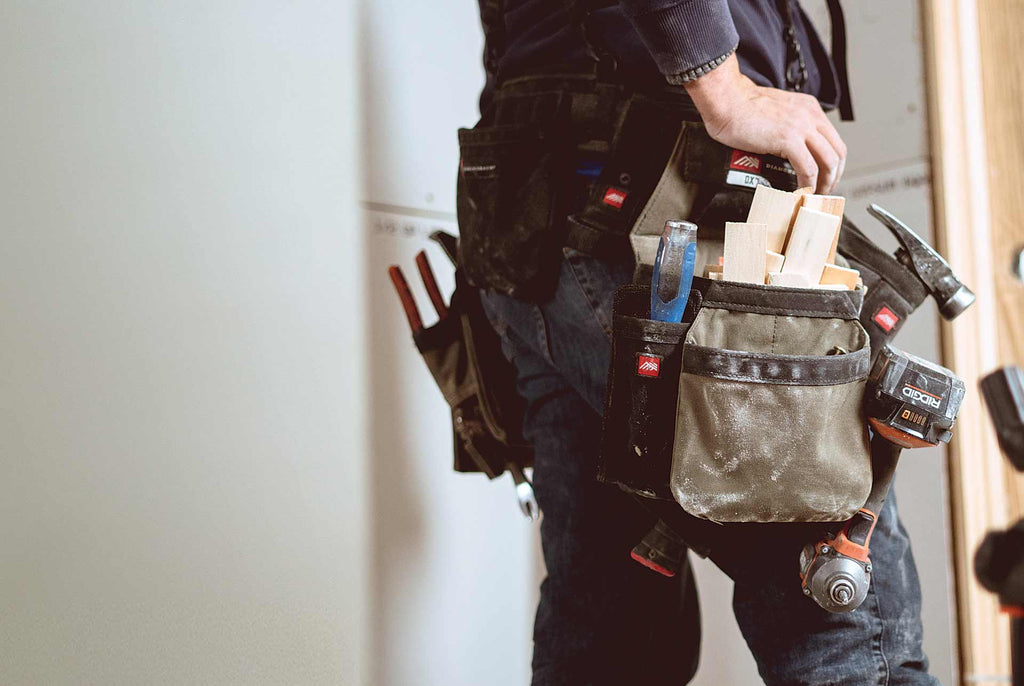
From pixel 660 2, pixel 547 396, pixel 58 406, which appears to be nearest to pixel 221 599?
pixel 58 406

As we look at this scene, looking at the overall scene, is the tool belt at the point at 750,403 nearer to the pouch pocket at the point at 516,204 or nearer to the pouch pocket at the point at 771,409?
the pouch pocket at the point at 771,409

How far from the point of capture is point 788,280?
0.64 meters

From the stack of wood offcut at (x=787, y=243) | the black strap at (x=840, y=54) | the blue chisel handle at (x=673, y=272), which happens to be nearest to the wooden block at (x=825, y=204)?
the stack of wood offcut at (x=787, y=243)

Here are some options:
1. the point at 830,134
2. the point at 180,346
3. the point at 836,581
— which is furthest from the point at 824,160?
the point at 180,346

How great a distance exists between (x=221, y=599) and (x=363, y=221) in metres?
0.58

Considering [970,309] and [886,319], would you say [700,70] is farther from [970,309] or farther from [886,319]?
[970,309]

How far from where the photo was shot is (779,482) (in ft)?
2.01

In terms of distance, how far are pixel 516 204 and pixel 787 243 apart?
0.88 feet

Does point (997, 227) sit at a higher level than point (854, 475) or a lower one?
higher

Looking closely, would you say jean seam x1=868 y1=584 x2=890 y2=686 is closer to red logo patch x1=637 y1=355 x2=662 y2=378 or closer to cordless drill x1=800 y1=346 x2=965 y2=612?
cordless drill x1=800 y1=346 x2=965 y2=612

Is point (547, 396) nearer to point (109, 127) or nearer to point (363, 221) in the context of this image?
point (363, 221)

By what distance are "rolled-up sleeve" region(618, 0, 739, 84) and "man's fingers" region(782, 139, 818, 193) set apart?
0.09 m

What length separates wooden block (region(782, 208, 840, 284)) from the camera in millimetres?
638

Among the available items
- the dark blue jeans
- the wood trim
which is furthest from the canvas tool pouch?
the wood trim
